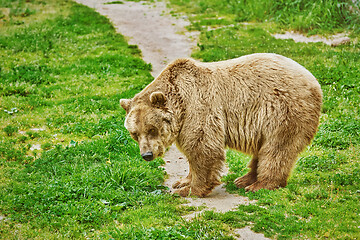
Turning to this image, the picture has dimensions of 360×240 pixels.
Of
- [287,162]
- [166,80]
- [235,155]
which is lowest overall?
[235,155]

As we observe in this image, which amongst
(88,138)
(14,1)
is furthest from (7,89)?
(14,1)

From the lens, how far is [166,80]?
295 inches

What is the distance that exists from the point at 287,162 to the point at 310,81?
1395mm

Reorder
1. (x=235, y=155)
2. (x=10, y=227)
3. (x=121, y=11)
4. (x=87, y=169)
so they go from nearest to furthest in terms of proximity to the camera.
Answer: (x=10, y=227), (x=87, y=169), (x=235, y=155), (x=121, y=11)

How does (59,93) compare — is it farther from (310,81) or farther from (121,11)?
(121,11)

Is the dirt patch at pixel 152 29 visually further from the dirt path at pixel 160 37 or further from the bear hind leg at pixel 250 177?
the bear hind leg at pixel 250 177

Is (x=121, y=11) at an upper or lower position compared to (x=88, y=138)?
upper

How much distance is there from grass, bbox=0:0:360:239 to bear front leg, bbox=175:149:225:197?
46 centimetres

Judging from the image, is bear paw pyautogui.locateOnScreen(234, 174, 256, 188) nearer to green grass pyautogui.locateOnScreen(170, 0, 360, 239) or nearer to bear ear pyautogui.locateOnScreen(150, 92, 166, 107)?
green grass pyautogui.locateOnScreen(170, 0, 360, 239)

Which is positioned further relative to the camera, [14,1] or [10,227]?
[14,1]

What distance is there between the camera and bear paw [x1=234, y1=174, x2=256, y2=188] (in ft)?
25.0

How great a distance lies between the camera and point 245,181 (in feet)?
25.1

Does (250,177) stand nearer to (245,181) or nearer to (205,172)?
(245,181)

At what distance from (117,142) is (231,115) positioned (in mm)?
3132
